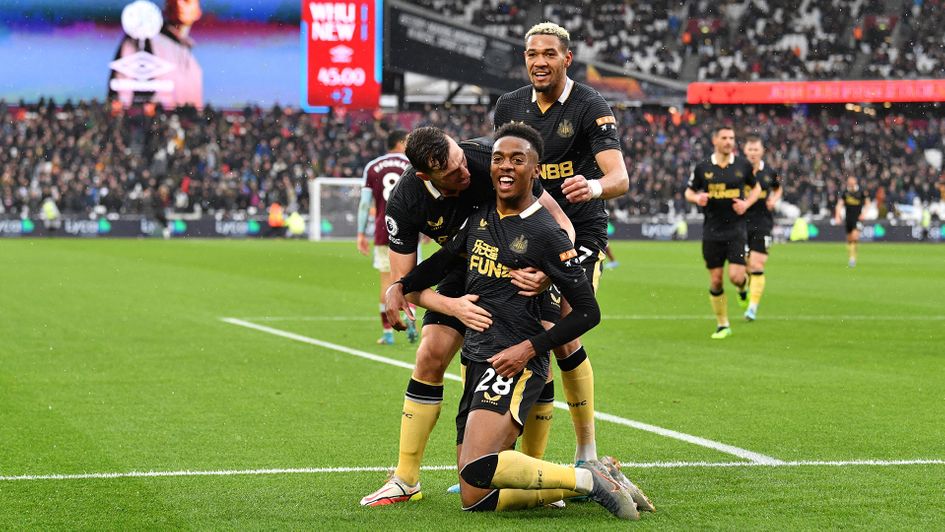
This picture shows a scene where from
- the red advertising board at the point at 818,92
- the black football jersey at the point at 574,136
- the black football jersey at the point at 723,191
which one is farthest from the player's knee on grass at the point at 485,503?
the red advertising board at the point at 818,92

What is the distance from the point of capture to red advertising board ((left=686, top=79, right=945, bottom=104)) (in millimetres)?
50938

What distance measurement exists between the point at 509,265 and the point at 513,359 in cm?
44

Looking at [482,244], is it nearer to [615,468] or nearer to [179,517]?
[615,468]

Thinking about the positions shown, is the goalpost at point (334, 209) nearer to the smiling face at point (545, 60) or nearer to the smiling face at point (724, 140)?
the smiling face at point (724, 140)

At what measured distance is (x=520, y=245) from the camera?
5922mm

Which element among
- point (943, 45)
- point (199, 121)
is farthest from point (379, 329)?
point (943, 45)

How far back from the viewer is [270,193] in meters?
49.6

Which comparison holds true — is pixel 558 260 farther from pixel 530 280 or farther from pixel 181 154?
pixel 181 154

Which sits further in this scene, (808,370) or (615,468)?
(808,370)

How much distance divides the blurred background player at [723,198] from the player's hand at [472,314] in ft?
30.6

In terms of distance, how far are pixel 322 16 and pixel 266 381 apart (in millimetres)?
35911

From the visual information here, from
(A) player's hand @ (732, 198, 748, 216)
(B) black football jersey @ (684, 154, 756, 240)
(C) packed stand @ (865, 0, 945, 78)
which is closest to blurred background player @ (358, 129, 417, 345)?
(B) black football jersey @ (684, 154, 756, 240)

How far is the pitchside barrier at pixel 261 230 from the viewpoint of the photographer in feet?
148

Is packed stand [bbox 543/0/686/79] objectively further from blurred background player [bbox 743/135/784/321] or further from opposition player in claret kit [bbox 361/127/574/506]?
opposition player in claret kit [bbox 361/127/574/506]
